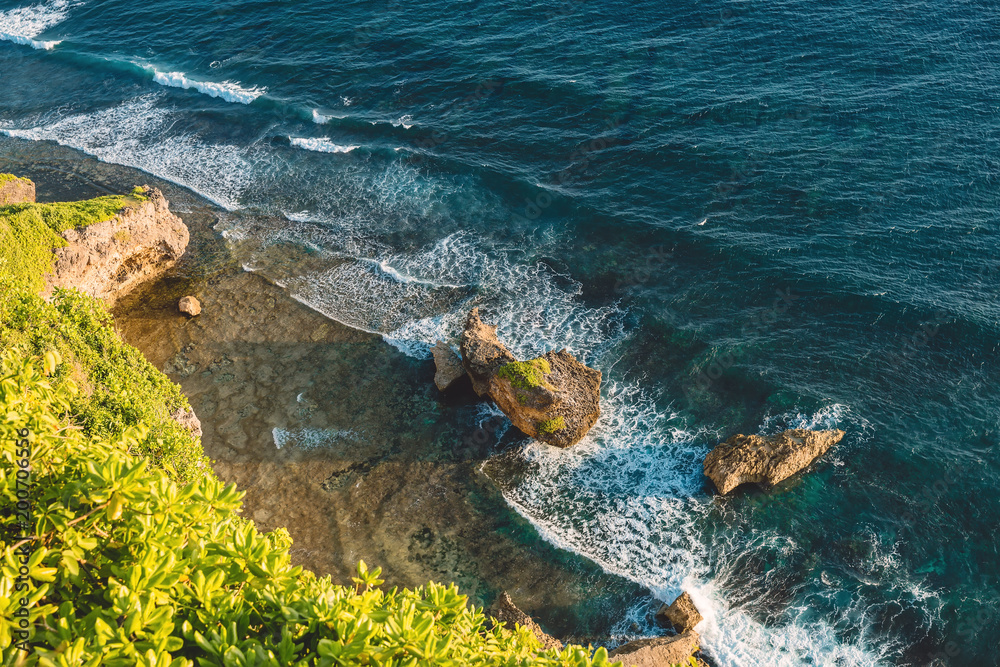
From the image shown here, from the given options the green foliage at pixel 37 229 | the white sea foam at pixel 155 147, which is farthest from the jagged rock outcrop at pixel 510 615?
the white sea foam at pixel 155 147

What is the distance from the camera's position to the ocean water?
62.0 ft

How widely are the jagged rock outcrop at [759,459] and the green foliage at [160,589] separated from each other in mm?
13649

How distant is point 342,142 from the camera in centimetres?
3772

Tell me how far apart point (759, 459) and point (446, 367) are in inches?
423

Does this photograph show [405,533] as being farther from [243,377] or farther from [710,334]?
[710,334]

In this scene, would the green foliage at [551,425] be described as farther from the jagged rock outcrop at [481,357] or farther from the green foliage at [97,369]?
the green foliage at [97,369]

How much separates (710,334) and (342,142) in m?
24.2

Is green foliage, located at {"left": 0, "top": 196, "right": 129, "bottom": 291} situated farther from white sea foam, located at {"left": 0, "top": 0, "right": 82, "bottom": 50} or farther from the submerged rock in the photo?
white sea foam, located at {"left": 0, "top": 0, "right": 82, "bottom": 50}

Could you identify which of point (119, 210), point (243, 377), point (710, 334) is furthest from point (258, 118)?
point (710, 334)

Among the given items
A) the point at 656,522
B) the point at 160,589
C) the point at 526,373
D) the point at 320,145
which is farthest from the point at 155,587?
the point at 320,145

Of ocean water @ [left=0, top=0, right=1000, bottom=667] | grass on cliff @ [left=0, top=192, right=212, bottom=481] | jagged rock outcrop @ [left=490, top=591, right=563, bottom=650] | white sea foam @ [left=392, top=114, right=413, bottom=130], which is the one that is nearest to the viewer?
grass on cliff @ [left=0, top=192, right=212, bottom=481]

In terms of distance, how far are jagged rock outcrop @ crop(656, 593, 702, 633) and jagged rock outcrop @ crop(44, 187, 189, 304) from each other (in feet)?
77.1

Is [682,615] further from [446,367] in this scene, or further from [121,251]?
[121,251]

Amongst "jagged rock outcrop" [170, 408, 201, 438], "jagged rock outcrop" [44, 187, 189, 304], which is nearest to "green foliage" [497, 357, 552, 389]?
"jagged rock outcrop" [170, 408, 201, 438]
